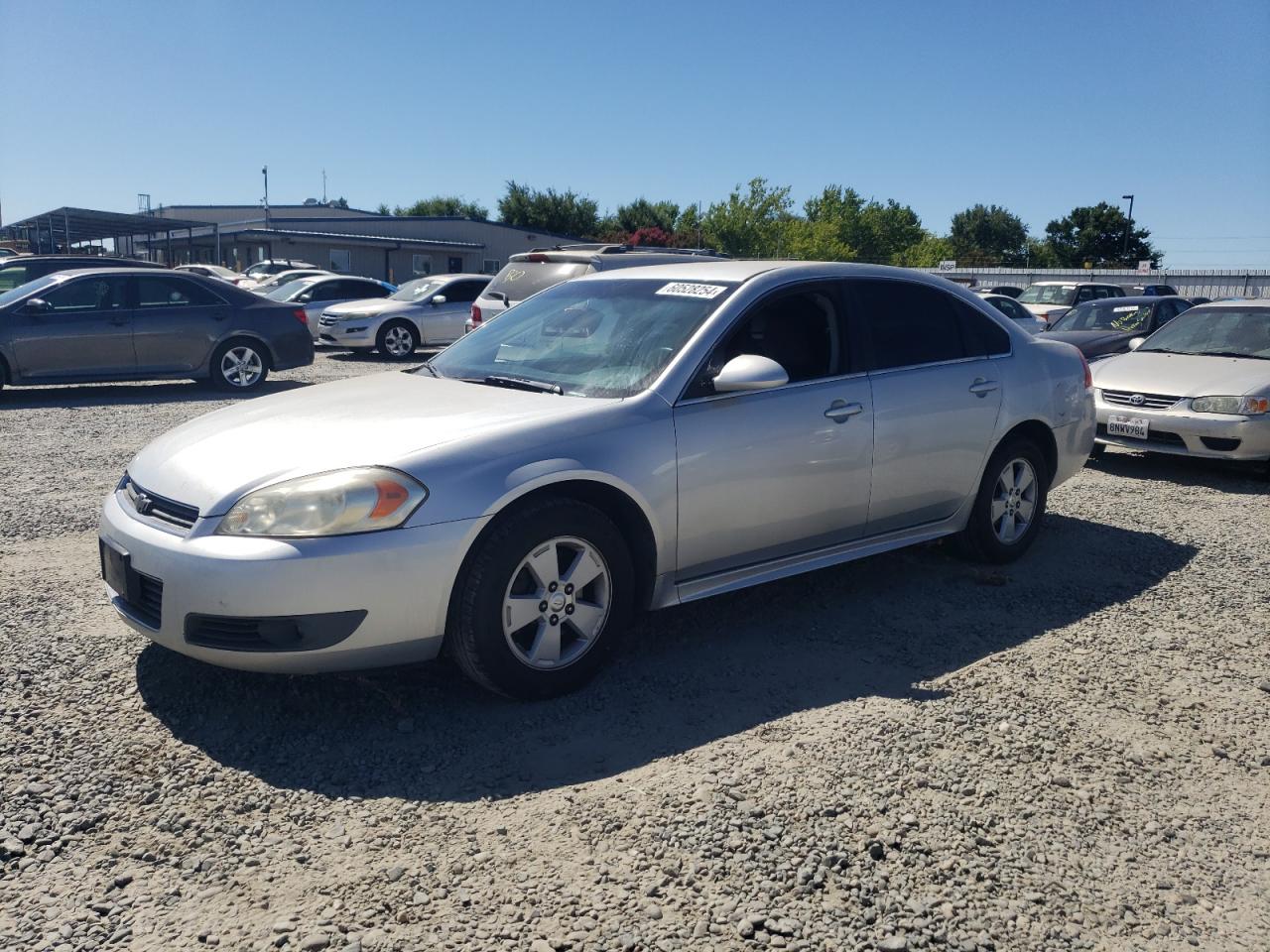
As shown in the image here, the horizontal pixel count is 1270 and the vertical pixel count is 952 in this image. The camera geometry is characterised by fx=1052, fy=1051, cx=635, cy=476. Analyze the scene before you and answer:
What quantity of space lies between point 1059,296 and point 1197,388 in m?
14.6

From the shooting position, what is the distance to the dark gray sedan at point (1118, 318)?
1392 cm

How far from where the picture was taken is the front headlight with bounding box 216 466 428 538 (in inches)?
137

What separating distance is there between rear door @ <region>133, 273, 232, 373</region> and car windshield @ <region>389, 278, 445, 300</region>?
591 cm

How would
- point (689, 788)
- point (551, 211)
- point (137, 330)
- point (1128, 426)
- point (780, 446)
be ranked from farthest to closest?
point (551, 211) → point (137, 330) → point (1128, 426) → point (780, 446) → point (689, 788)

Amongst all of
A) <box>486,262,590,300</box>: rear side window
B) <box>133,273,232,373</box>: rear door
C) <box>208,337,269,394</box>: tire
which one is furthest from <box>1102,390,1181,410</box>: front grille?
<box>133,273,232,373</box>: rear door

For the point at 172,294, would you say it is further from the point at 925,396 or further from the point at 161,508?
the point at 925,396

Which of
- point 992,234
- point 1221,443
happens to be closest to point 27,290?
point 1221,443

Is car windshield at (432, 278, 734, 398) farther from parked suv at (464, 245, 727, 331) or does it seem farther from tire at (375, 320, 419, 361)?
tire at (375, 320, 419, 361)

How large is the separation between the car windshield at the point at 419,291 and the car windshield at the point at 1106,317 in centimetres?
1043

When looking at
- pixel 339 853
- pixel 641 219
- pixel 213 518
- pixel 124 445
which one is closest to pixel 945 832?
pixel 339 853

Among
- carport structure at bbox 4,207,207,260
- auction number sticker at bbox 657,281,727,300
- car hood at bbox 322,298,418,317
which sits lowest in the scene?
car hood at bbox 322,298,418,317

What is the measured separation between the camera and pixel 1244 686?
4.22 meters

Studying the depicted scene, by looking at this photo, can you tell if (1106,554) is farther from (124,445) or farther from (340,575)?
(124,445)

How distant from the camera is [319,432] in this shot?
12.9 feet
